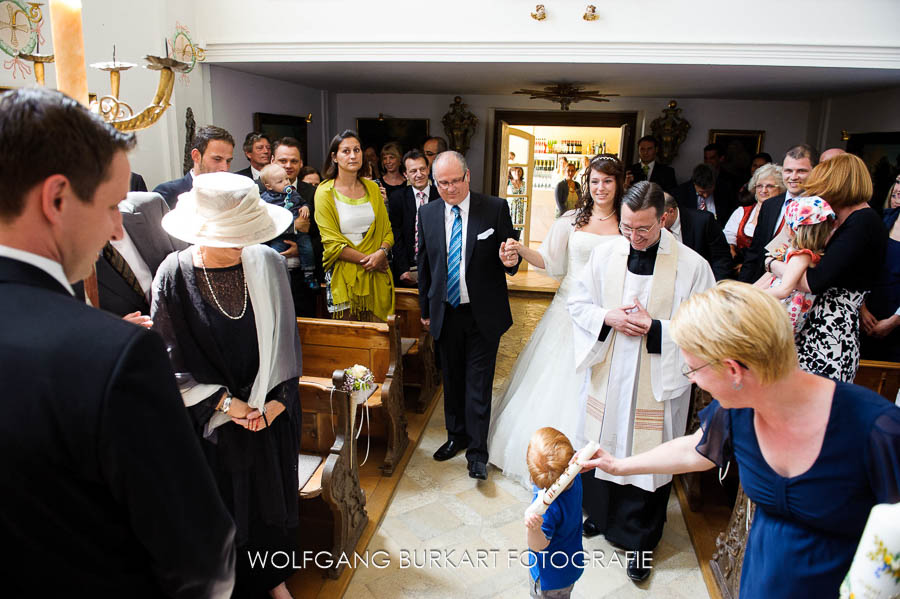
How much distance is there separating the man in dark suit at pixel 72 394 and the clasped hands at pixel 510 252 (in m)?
2.53

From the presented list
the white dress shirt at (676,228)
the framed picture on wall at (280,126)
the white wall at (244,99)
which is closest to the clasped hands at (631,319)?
the white dress shirt at (676,228)

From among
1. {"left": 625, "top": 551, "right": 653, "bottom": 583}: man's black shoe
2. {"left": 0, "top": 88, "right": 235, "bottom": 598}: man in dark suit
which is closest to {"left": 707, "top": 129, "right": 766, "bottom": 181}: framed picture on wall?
{"left": 625, "top": 551, "right": 653, "bottom": 583}: man's black shoe

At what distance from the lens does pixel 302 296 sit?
15.6ft

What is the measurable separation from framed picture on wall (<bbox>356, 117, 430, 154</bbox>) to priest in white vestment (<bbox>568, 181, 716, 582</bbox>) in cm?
815

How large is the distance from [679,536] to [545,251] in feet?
6.23

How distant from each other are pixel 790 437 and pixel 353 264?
336cm

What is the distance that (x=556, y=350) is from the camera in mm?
3920

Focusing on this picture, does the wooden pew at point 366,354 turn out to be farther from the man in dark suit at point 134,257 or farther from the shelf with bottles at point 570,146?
the shelf with bottles at point 570,146

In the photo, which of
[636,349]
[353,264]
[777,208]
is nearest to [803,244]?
[636,349]

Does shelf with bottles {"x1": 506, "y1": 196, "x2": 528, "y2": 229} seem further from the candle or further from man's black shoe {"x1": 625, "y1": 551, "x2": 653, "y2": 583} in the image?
the candle

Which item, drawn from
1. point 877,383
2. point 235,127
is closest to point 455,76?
point 235,127

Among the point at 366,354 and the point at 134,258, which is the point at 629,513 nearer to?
the point at 366,354

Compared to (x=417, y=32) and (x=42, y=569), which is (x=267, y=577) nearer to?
(x=42, y=569)

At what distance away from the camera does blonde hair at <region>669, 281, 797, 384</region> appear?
4.55ft
